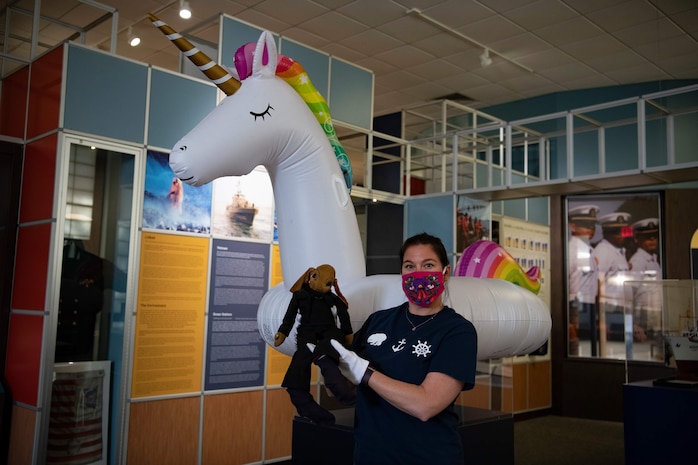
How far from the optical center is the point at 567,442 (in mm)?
6617

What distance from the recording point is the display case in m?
4.78

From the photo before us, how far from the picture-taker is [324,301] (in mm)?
2131

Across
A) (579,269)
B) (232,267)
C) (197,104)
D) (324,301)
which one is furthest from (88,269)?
(579,269)

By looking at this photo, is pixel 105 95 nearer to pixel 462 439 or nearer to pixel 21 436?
pixel 21 436

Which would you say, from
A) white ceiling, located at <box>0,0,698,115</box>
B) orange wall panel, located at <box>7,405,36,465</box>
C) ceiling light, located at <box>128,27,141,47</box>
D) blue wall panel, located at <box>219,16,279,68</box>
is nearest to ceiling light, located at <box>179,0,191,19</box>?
white ceiling, located at <box>0,0,698,115</box>

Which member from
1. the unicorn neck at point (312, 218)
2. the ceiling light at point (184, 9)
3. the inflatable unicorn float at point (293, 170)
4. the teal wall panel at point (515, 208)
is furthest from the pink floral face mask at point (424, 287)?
the teal wall panel at point (515, 208)

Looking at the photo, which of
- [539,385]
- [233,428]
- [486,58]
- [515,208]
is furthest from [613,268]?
[233,428]

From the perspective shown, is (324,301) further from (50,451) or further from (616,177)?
(616,177)

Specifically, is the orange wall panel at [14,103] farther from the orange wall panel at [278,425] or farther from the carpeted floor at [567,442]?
the carpeted floor at [567,442]

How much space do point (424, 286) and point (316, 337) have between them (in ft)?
1.28

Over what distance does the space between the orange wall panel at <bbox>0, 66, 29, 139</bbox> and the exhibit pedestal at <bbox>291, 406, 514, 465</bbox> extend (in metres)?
3.01

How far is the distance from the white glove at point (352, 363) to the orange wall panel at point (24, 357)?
2825mm

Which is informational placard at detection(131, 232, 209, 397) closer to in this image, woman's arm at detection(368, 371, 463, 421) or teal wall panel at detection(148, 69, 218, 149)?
teal wall panel at detection(148, 69, 218, 149)

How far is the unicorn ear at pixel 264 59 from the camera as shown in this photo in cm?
233
